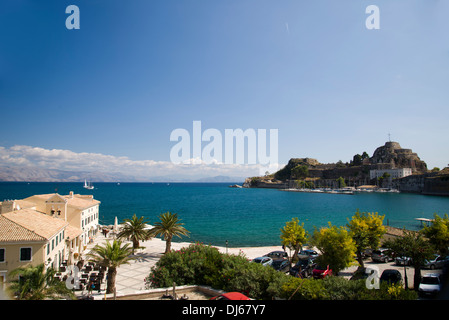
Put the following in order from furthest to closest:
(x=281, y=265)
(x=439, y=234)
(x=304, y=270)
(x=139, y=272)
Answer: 1. (x=139, y=272)
2. (x=281, y=265)
3. (x=304, y=270)
4. (x=439, y=234)

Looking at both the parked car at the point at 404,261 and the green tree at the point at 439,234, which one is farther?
the green tree at the point at 439,234

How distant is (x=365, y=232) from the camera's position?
61.7 feet

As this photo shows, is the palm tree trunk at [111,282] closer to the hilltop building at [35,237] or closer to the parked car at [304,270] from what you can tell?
the hilltop building at [35,237]

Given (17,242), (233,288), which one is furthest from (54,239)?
(233,288)

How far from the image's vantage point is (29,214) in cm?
1980

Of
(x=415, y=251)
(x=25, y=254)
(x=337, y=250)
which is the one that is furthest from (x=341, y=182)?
(x=25, y=254)

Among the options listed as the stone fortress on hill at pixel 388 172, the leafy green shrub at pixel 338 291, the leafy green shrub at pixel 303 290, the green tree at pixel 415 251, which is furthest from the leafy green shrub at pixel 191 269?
the stone fortress on hill at pixel 388 172

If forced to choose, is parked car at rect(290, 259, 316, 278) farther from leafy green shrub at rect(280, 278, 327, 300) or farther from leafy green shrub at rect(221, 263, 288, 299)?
leafy green shrub at rect(280, 278, 327, 300)

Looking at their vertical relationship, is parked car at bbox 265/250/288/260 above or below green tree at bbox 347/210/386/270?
below

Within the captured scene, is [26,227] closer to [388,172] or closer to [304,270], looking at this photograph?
[304,270]

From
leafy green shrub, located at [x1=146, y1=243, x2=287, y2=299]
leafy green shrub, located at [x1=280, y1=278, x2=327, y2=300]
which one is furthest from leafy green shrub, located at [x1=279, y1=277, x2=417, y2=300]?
leafy green shrub, located at [x1=146, y1=243, x2=287, y2=299]

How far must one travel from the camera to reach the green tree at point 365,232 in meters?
18.5

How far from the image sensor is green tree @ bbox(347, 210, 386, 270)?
18.5m
